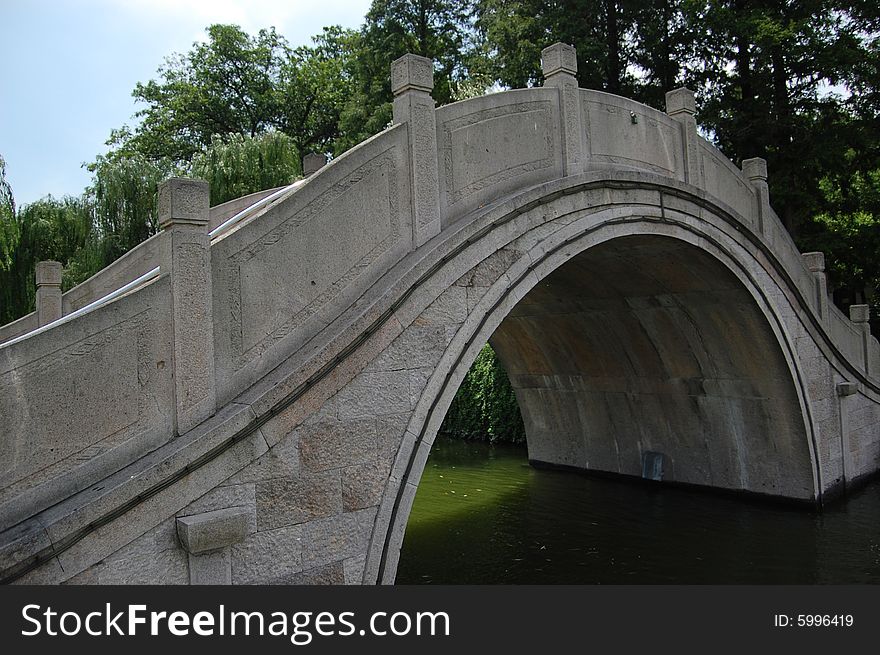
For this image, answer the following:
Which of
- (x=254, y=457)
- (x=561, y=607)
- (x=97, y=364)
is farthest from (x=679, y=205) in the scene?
(x=97, y=364)

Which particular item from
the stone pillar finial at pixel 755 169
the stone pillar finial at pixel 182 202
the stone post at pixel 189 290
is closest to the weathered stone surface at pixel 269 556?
the stone post at pixel 189 290

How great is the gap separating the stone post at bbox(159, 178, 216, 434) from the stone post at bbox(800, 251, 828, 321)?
1024 centimetres

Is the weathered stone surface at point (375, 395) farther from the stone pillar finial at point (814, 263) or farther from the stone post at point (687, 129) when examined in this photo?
the stone pillar finial at point (814, 263)

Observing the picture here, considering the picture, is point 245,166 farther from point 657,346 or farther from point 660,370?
point 660,370

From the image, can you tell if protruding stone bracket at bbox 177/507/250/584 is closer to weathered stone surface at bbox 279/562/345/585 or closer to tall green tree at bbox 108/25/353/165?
weathered stone surface at bbox 279/562/345/585

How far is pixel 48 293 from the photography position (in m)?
8.96

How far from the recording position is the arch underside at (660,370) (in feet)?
34.5

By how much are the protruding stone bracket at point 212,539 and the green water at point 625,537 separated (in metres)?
4.41

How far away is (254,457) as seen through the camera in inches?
173

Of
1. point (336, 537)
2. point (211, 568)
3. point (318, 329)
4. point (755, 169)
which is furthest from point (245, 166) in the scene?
point (211, 568)

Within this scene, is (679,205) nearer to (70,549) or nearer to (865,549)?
(865,549)

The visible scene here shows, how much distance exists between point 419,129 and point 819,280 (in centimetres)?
866

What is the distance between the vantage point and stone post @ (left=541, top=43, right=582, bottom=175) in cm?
708

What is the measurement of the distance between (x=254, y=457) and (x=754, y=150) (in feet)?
48.7
